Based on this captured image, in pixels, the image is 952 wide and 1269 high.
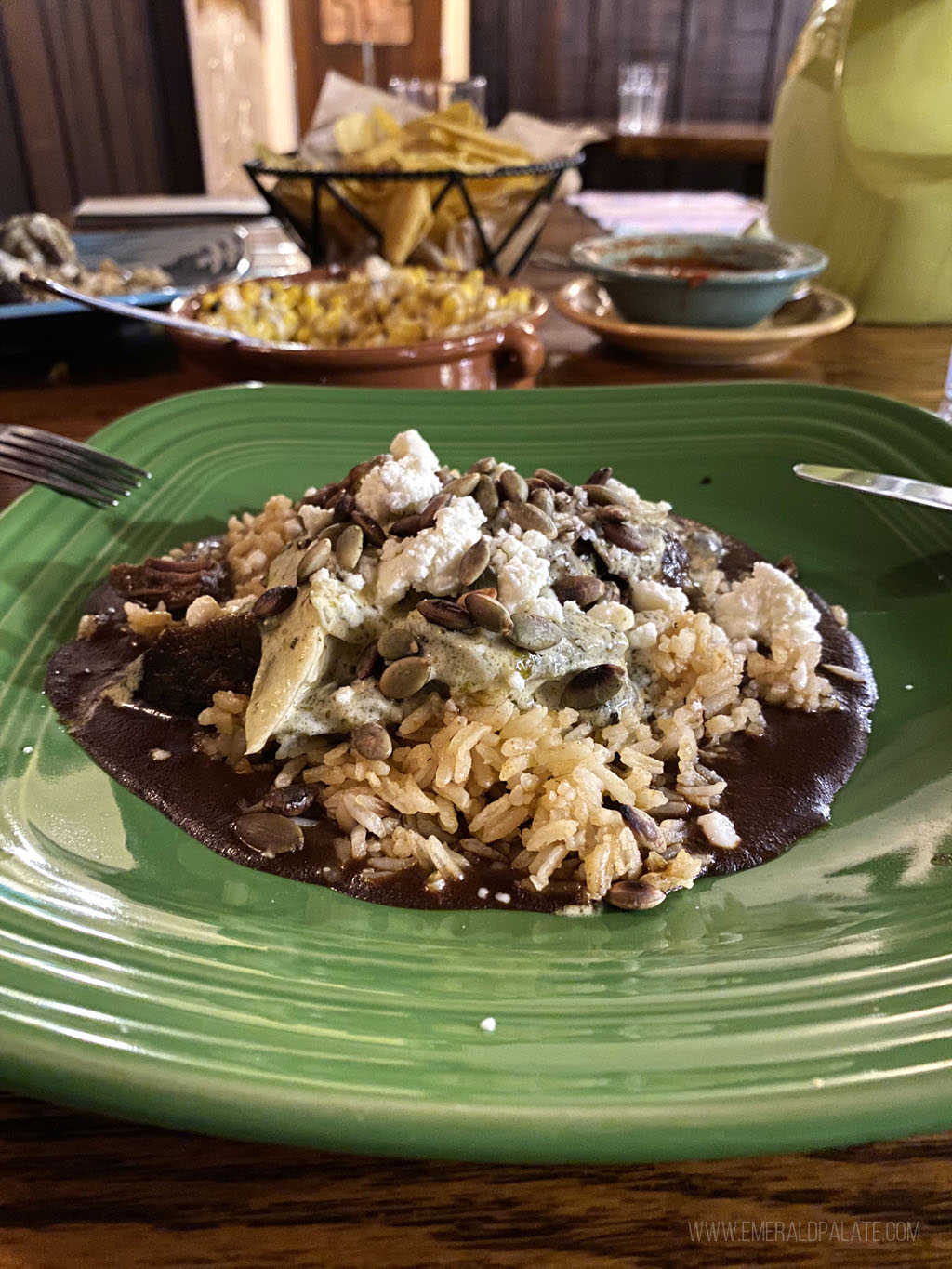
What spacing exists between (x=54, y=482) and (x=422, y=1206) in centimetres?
146

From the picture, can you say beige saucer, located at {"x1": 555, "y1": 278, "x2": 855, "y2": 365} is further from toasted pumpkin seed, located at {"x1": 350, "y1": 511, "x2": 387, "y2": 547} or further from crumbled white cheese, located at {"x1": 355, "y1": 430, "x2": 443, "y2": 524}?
toasted pumpkin seed, located at {"x1": 350, "y1": 511, "x2": 387, "y2": 547}

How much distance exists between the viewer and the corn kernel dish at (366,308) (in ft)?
8.21

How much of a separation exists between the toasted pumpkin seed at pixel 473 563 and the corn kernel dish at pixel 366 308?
1.26 metres

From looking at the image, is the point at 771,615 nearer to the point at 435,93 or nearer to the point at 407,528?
the point at 407,528

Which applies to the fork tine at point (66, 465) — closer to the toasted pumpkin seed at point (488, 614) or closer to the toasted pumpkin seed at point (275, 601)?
the toasted pumpkin seed at point (275, 601)

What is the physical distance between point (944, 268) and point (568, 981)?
318 centimetres

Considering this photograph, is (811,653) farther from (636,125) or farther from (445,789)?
(636,125)

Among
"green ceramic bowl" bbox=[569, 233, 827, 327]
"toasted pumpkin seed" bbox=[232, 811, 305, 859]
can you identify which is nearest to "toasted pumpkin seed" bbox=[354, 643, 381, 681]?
"toasted pumpkin seed" bbox=[232, 811, 305, 859]

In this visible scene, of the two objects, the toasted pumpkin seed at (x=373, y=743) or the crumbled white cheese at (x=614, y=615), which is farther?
the crumbled white cheese at (x=614, y=615)

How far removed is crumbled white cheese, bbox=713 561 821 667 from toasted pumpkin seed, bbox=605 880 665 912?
540 mm

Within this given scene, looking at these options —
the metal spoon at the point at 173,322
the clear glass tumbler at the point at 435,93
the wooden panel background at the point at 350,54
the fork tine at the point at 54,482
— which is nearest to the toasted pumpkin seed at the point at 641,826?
the fork tine at the point at 54,482

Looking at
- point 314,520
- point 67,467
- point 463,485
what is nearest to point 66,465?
point 67,467

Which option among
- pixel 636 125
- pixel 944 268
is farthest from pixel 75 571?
pixel 636 125

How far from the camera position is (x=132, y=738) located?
1371 millimetres
